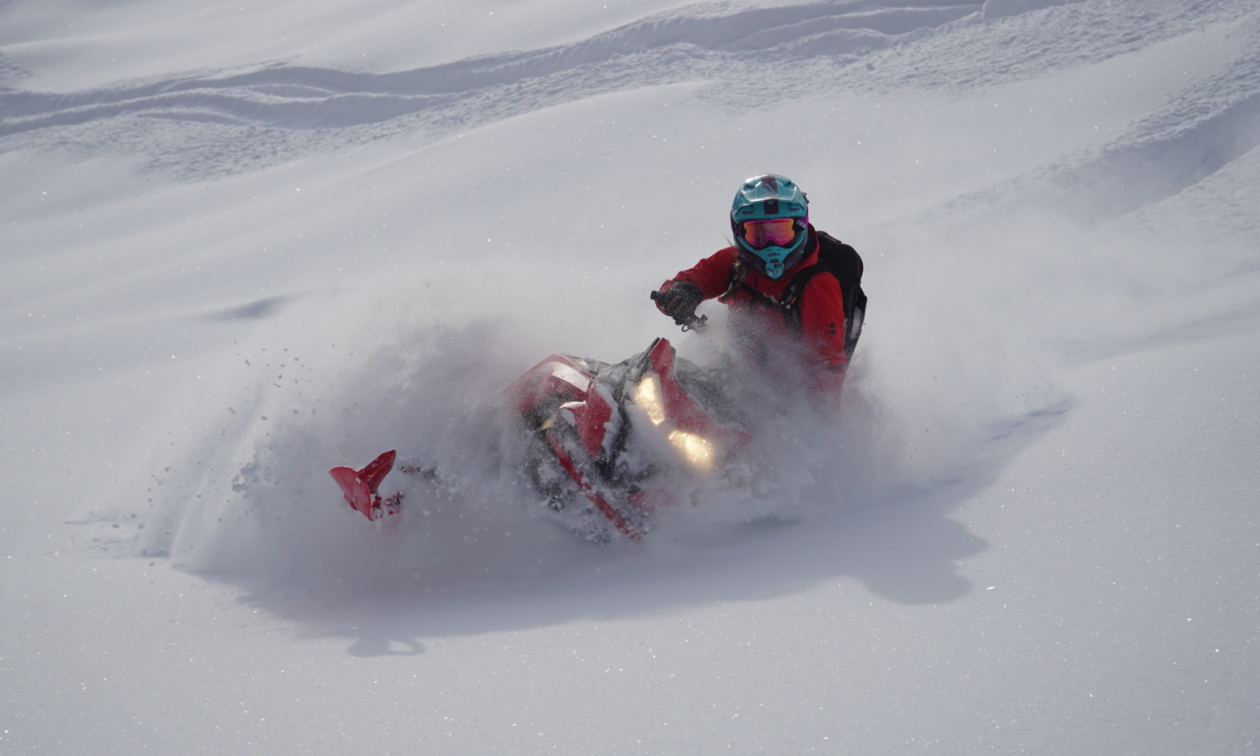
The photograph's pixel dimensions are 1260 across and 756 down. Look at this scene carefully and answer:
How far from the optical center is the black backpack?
4.23 meters

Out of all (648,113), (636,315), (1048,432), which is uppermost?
(648,113)

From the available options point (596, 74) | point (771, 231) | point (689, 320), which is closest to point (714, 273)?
point (689, 320)

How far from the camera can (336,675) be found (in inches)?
110

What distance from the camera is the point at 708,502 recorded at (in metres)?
3.73

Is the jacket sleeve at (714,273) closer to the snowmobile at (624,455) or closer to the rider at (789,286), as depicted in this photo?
the rider at (789,286)

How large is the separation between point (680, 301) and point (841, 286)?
2.77ft

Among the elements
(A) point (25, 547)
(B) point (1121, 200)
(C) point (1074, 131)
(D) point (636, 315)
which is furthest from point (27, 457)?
(C) point (1074, 131)

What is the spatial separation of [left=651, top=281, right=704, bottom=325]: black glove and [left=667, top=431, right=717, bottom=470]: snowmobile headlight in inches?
33.3

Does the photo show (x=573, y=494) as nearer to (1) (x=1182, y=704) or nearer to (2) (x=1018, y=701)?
(2) (x=1018, y=701)

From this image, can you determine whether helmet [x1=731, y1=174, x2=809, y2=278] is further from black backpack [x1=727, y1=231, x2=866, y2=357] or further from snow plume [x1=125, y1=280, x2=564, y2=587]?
snow plume [x1=125, y1=280, x2=564, y2=587]

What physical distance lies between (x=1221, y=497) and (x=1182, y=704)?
1.29 m

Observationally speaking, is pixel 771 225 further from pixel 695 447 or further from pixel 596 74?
pixel 596 74

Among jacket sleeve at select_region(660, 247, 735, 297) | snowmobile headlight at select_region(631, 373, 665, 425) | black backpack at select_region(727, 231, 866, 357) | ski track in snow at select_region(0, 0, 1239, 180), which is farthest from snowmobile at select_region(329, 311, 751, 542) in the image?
ski track in snow at select_region(0, 0, 1239, 180)

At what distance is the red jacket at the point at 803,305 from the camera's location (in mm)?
4070
